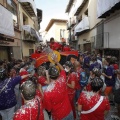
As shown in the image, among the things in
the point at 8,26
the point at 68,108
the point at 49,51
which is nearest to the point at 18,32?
the point at 8,26

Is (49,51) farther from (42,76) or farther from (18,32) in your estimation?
(18,32)

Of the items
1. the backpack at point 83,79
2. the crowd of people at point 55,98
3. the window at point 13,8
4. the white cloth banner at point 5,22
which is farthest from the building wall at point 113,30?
the window at point 13,8

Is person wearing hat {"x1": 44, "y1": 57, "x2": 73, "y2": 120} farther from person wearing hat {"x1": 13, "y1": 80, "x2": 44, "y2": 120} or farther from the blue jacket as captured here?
the blue jacket

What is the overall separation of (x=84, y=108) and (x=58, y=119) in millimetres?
566

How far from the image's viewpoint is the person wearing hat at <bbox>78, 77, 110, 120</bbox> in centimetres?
283

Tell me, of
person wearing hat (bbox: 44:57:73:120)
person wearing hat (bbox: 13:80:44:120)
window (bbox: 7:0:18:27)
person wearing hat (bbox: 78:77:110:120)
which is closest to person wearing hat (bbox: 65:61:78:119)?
person wearing hat (bbox: 44:57:73:120)

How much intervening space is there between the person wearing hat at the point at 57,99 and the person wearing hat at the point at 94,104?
36cm

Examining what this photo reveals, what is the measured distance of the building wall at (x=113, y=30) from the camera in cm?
900

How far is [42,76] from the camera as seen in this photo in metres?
4.39

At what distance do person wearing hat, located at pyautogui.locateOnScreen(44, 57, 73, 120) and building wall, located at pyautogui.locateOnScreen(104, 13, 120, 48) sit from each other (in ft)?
21.0

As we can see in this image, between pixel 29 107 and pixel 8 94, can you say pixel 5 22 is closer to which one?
pixel 8 94

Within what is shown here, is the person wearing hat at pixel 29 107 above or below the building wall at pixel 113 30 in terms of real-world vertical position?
below

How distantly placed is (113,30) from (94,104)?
7572 mm

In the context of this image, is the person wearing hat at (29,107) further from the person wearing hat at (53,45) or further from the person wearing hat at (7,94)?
the person wearing hat at (53,45)
